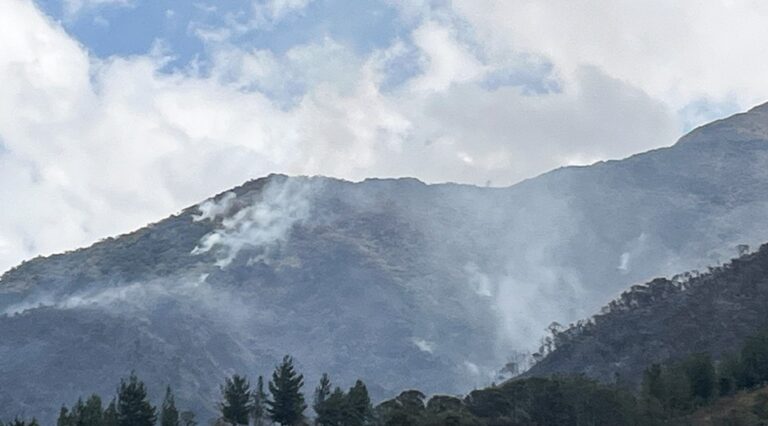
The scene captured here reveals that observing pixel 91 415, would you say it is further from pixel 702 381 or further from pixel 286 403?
pixel 702 381

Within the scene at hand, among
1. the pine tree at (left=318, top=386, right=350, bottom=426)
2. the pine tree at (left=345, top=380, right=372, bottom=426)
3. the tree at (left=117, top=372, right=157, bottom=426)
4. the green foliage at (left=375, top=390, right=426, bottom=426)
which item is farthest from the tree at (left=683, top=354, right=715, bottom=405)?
the tree at (left=117, top=372, right=157, bottom=426)

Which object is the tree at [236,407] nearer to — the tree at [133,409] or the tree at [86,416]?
the tree at [133,409]

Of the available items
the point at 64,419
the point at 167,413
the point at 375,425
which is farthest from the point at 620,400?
the point at 64,419

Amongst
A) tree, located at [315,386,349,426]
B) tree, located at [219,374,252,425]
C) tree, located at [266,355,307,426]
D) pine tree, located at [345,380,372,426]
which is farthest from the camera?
tree, located at [219,374,252,425]

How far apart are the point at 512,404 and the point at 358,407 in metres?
22.2

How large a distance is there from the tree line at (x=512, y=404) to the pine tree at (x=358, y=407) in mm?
62

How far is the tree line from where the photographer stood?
454ft

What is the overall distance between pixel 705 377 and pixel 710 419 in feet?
39.7

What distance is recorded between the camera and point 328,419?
146m

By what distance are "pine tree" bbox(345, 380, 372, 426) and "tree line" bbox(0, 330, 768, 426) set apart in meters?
0.06

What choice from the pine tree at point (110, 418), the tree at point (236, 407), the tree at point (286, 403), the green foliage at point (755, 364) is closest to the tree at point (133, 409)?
the pine tree at point (110, 418)

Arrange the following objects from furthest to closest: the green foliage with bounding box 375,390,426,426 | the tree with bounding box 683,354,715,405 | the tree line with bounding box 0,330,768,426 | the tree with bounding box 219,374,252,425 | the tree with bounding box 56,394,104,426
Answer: the tree with bounding box 683,354,715,405 → the tree with bounding box 219,374,252,425 → the tree line with bounding box 0,330,768,426 → the green foliage with bounding box 375,390,426,426 → the tree with bounding box 56,394,104,426

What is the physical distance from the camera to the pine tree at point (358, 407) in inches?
5753

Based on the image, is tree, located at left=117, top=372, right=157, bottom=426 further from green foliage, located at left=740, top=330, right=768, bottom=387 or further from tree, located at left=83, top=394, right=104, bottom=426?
green foliage, located at left=740, top=330, right=768, bottom=387
